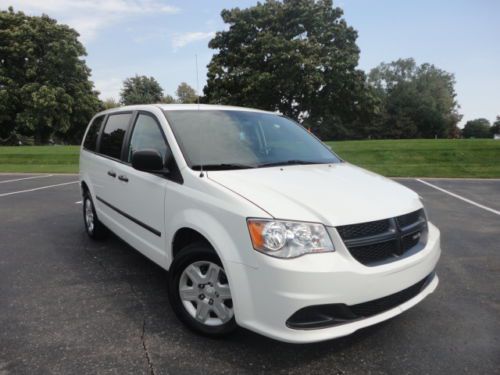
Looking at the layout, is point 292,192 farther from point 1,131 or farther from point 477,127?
point 477,127

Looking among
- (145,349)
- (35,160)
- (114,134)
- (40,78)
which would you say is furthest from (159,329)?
(40,78)

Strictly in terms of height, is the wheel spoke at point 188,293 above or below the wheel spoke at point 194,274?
below

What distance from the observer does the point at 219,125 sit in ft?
11.4

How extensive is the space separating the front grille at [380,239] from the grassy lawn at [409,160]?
11.0 m

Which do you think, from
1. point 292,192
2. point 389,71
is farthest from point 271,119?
point 389,71

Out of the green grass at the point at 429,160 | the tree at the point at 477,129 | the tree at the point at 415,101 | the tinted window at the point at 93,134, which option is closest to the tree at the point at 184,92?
the tree at the point at 415,101

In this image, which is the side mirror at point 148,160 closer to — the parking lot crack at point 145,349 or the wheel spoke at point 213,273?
the wheel spoke at point 213,273

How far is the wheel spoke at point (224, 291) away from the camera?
2.59 meters

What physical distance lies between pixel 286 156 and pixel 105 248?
2851 mm

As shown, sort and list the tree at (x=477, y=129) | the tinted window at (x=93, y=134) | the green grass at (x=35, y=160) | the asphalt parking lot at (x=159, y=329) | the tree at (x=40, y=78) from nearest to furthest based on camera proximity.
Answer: the asphalt parking lot at (x=159, y=329) → the tinted window at (x=93, y=134) → the green grass at (x=35, y=160) → the tree at (x=40, y=78) → the tree at (x=477, y=129)

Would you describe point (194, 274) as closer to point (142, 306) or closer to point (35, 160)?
point (142, 306)

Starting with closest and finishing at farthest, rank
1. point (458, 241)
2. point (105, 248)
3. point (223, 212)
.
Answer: point (223, 212), point (105, 248), point (458, 241)

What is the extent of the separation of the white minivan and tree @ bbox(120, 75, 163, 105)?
63507 millimetres

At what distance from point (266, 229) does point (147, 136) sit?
1842 mm
